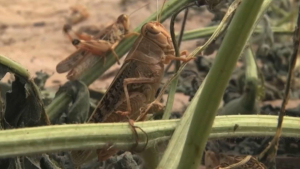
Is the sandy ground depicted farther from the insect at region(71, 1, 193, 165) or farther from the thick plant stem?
the thick plant stem

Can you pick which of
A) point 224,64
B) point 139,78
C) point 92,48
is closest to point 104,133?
point 224,64

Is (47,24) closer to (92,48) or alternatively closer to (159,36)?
(92,48)

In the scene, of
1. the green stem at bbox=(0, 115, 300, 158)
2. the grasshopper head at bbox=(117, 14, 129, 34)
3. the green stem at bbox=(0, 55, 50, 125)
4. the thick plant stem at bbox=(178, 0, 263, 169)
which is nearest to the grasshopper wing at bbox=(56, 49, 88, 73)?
the grasshopper head at bbox=(117, 14, 129, 34)

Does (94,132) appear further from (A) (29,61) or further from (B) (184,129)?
(A) (29,61)

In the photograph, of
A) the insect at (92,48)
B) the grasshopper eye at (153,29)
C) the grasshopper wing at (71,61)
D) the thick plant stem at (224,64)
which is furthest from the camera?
the grasshopper wing at (71,61)

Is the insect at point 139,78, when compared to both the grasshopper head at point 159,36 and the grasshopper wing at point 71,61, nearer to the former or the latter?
the grasshopper head at point 159,36

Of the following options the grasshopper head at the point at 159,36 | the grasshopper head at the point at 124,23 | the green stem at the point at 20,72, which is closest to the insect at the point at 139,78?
the grasshopper head at the point at 159,36
